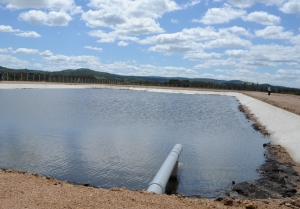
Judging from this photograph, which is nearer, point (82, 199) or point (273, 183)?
point (82, 199)

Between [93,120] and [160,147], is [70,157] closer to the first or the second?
[160,147]

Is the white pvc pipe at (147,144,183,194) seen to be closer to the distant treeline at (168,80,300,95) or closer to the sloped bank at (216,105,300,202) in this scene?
the sloped bank at (216,105,300,202)

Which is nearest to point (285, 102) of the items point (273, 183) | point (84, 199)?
point (273, 183)

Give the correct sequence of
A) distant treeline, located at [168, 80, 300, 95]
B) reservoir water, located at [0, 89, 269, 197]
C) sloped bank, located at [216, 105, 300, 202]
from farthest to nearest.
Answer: distant treeline, located at [168, 80, 300, 95] < reservoir water, located at [0, 89, 269, 197] < sloped bank, located at [216, 105, 300, 202]

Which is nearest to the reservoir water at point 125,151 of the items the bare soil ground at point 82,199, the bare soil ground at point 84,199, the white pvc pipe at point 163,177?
the white pvc pipe at point 163,177

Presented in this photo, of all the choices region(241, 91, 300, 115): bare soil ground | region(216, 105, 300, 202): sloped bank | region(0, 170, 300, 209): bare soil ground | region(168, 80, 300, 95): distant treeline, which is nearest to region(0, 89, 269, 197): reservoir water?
region(216, 105, 300, 202): sloped bank

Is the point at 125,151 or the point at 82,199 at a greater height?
the point at 82,199

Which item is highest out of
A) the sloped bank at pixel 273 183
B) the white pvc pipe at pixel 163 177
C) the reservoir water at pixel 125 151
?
the white pvc pipe at pixel 163 177

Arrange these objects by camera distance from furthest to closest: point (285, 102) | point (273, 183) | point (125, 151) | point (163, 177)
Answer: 1. point (285, 102)
2. point (125, 151)
3. point (273, 183)
4. point (163, 177)

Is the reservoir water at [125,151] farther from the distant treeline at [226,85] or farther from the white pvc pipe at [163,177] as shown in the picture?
the distant treeline at [226,85]

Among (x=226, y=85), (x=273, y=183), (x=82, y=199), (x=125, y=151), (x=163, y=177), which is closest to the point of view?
(x=82, y=199)

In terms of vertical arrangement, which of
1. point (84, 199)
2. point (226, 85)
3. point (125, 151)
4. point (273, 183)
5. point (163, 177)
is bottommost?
point (125, 151)

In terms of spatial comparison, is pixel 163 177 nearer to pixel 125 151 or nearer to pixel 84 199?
pixel 84 199

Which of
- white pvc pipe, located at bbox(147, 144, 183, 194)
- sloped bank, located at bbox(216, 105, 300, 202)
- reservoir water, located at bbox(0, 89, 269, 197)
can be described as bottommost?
reservoir water, located at bbox(0, 89, 269, 197)
